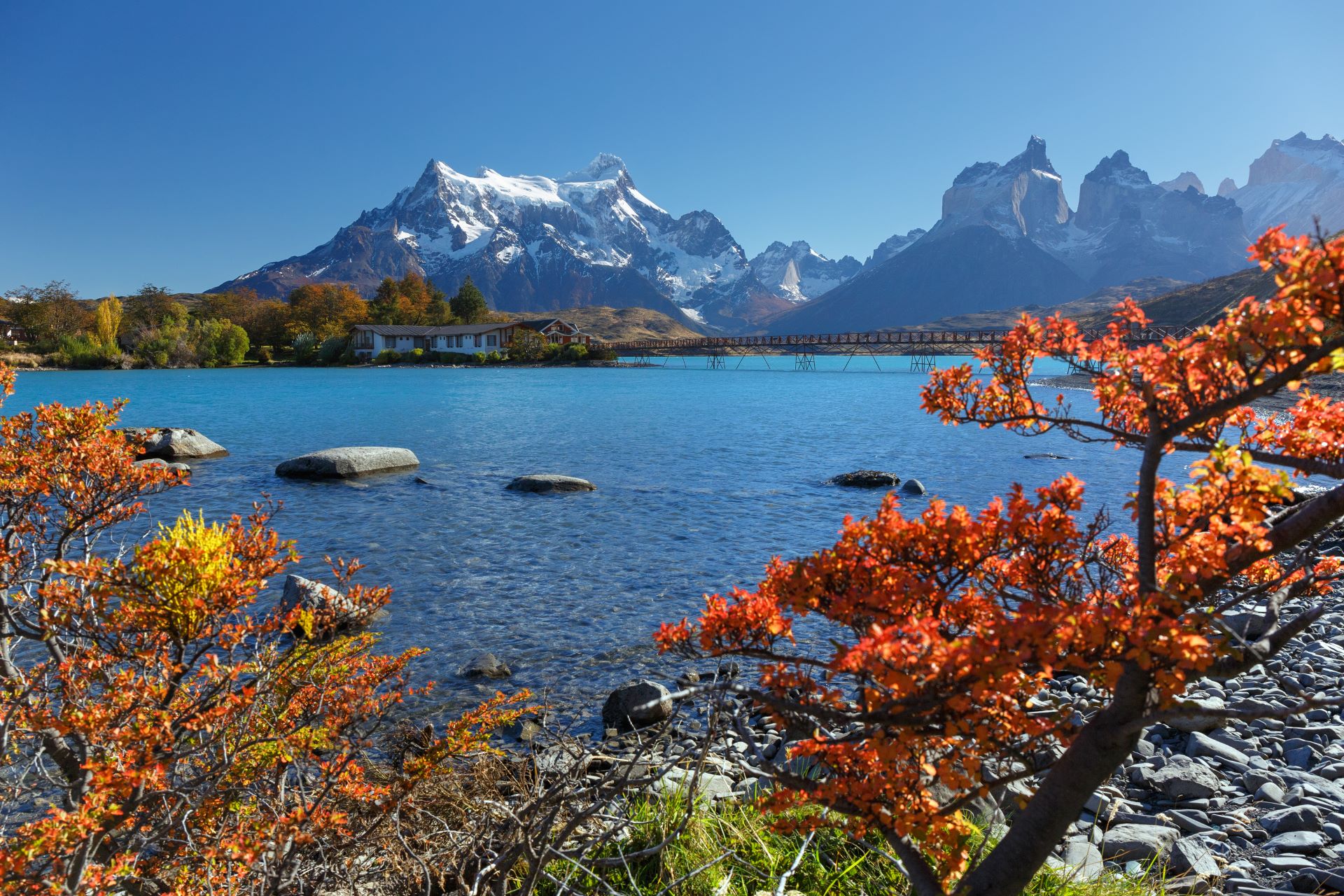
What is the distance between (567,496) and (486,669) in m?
11.2

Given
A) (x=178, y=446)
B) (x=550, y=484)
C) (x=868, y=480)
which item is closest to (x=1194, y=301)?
(x=868, y=480)

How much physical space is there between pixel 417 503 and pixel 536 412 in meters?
25.0

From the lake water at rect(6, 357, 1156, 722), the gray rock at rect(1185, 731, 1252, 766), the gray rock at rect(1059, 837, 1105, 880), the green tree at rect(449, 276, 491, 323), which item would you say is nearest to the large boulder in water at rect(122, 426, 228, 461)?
the lake water at rect(6, 357, 1156, 722)

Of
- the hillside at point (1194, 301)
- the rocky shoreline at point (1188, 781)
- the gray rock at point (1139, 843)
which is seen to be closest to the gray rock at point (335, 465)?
the rocky shoreline at point (1188, 781)

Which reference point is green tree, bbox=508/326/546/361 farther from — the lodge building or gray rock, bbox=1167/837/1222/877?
gray rock, bbox=1167/837/1222/877

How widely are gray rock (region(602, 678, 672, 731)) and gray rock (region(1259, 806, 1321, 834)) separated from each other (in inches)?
208

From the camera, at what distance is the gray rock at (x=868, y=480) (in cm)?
2217

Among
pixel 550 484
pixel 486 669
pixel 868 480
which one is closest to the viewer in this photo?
pixel 486 669

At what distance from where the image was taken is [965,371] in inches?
129

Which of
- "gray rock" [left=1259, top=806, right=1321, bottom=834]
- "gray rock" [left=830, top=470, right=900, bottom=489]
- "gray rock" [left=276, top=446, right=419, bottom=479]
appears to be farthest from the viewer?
"gray rock" [left=276, top=446, right=419, bottom=479]

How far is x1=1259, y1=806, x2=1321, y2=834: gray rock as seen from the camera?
5.36 metres

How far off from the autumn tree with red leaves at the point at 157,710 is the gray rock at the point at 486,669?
4422 mm

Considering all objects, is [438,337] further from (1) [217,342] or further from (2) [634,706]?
(2) [634,706]

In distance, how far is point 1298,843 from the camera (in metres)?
5.11
